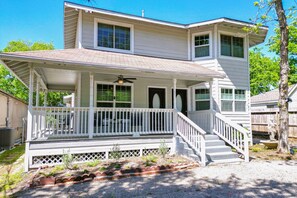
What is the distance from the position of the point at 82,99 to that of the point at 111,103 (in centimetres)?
126

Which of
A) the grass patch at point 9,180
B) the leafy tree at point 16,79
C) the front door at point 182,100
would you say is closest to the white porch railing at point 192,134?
the front door at point 182,100

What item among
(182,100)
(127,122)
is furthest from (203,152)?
(182,100)

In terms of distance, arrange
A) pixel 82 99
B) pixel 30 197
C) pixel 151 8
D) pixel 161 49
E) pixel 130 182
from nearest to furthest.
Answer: pixel 30 197 < pixel 130 182 < pixel 82 99 < pixel 161 49 < pixel 151 8

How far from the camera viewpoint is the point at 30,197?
4.41 meters

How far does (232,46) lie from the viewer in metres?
11.0

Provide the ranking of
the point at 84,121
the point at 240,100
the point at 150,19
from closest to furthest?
the point at 84,121, the point at 150,19, the point at 240,100

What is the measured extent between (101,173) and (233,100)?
7.88 m

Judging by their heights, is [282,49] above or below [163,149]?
above

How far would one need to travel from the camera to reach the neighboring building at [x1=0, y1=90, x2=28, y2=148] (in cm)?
1030

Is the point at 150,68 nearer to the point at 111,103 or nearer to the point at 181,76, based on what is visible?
the point at 181,76

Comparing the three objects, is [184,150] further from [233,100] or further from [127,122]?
[233,100]

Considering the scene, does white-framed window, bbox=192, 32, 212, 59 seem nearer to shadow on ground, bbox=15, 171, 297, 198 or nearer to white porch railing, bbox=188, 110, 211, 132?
white porch railing, bbox=188, 110, 211, 132

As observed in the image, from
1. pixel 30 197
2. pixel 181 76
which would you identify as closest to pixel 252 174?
pixel 181 76

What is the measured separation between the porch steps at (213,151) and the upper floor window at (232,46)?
4.93 m
